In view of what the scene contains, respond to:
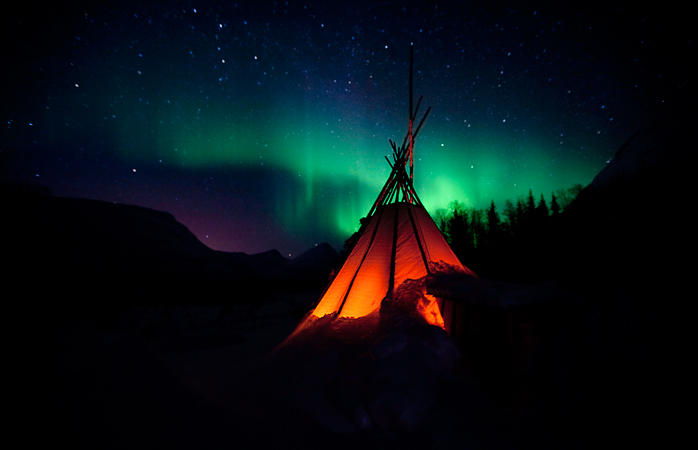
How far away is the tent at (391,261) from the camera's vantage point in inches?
195

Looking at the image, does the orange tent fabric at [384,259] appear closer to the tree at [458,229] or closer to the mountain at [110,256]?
the mountain at [110,256]

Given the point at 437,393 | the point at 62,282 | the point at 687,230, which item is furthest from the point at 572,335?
the point at 62,282

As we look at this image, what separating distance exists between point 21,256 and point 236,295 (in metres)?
9.78

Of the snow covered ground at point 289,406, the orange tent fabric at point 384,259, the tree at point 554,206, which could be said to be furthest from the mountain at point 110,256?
the tree at point 554,206

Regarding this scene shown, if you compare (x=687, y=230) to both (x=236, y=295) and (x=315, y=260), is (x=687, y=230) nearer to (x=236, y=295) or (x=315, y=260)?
(x=236, y=295)

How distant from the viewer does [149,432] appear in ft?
9.09

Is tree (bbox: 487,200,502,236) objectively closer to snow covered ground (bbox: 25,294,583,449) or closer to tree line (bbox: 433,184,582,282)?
tree line (bbox: 433,184,582,282)

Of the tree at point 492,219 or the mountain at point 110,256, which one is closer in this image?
the mountain at point 110,256

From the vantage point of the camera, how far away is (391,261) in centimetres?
542

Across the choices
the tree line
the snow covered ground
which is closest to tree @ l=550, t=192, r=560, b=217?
the tree line

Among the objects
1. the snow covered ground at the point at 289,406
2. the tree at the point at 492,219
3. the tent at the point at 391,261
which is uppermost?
the tree at the point at 492,219

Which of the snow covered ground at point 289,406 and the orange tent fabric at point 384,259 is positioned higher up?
the orange tent fabric at point 384,259

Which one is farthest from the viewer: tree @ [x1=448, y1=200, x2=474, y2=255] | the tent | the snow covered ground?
tree @ [x1=448, y1=200, x2=474, y2=255]

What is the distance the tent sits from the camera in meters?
4.95
